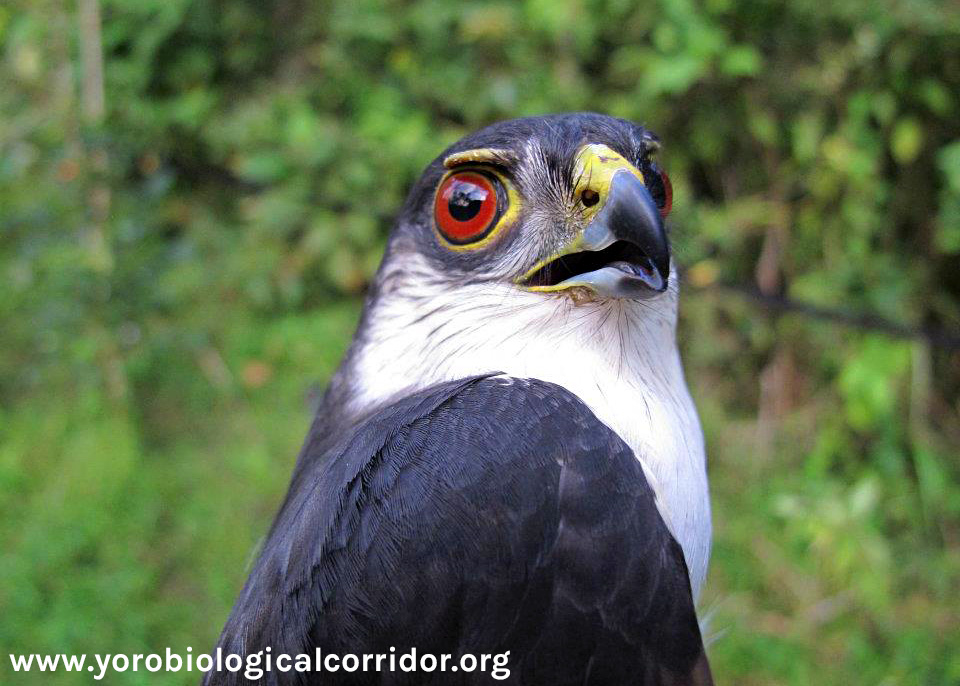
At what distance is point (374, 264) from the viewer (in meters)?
4.98

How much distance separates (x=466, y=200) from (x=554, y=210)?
0.66 feet

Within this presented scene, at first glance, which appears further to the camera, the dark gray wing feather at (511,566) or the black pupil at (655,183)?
the black pupil at (655,183)

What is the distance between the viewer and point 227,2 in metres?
5.22

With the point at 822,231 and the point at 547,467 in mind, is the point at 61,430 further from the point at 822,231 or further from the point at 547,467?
the point at 822,231

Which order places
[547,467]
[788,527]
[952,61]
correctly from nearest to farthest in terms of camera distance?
1. [547,467]
2. [952,61]
3. [788,527]

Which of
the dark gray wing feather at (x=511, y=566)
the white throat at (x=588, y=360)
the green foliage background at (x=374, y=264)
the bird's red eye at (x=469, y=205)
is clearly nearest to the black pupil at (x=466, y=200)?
the bird's red eye at (x=469, y=205)

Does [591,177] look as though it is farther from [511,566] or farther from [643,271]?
[511,566]

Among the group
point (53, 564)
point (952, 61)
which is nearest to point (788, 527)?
point (952, 61)

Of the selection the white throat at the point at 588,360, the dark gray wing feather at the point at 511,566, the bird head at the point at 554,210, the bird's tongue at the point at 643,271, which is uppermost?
the bird head at the point at 554,210

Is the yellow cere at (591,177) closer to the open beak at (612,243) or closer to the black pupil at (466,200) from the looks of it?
the open beak at (612,243)

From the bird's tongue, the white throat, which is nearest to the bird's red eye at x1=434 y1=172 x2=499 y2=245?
the white throat

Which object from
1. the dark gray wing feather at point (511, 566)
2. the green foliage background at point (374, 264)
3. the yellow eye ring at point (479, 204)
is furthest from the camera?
the green foliage background at point (374, 264)

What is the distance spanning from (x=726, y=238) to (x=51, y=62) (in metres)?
3.85

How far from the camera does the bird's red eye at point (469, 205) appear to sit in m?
1.77
